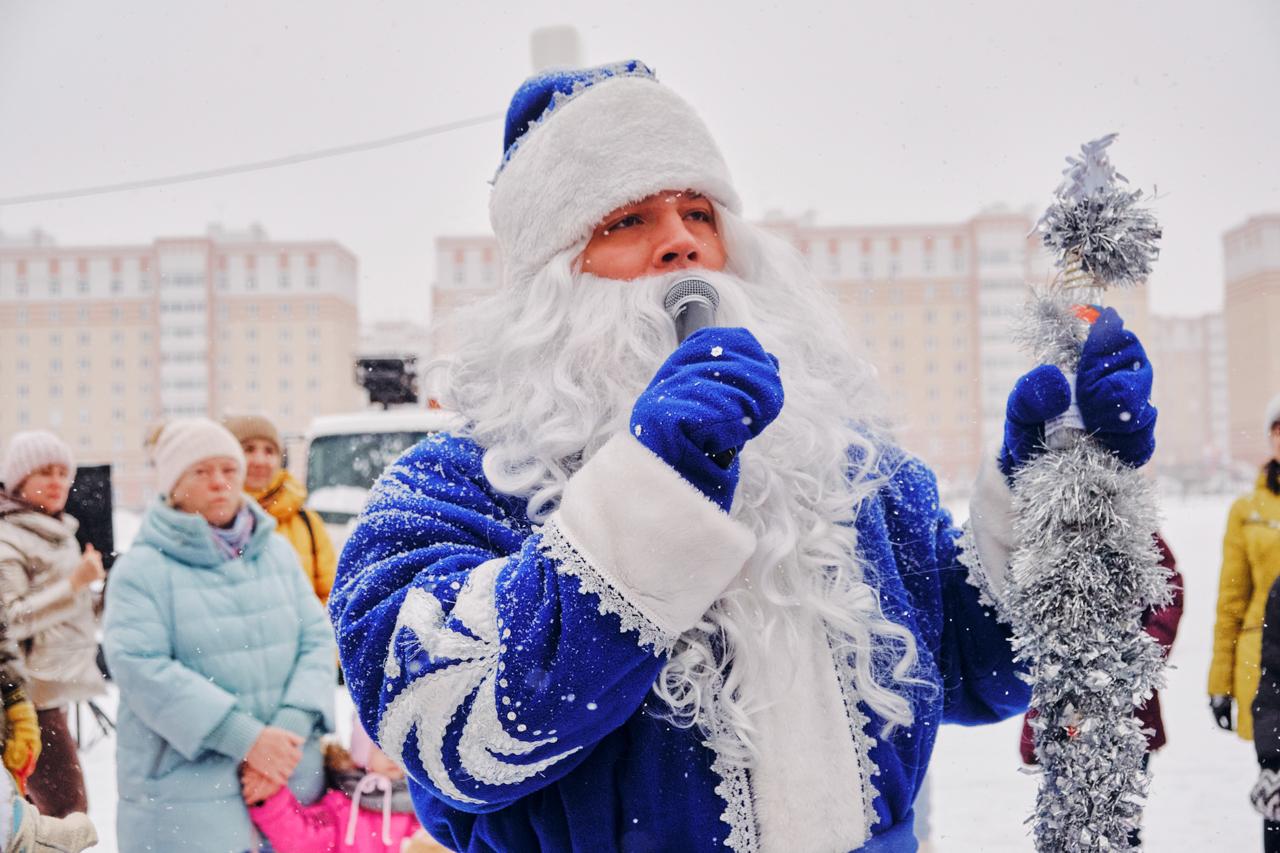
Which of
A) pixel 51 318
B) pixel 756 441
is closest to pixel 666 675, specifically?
pixel 756 441

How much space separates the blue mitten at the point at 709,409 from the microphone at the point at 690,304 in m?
0.20

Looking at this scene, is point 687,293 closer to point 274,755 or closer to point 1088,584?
point 1088,584

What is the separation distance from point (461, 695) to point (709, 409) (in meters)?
0.38

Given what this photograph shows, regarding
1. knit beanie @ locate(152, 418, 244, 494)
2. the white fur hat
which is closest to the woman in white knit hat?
knit beanie @ locate(152, 418, 244, 494)

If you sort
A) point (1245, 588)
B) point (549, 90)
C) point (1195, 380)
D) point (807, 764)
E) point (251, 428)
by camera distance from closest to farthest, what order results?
A: point (807, 764) → point (549, 90) → point (1245, 588) → point (251, 428) → point (1195, 380)

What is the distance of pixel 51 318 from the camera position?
4397cm

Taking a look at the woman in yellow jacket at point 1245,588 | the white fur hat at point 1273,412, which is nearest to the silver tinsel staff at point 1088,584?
the woman in yellow jacket at point 1245,588

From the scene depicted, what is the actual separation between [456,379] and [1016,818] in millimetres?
3795

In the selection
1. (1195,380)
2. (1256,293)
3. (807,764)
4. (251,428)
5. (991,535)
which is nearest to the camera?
(807,764)

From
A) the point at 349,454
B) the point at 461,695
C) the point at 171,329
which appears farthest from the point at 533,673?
the point at 171,329

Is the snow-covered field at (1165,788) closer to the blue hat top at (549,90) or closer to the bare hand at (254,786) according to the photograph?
the bare hand at (254,786)

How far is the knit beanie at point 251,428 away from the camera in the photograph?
154 inches

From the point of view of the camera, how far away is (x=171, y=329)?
136 ft

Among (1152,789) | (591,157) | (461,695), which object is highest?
(591,157)
